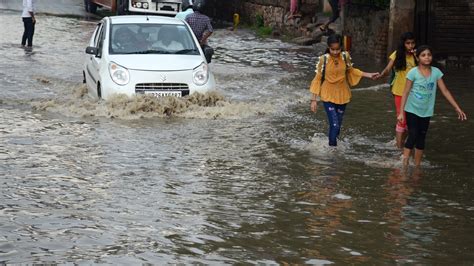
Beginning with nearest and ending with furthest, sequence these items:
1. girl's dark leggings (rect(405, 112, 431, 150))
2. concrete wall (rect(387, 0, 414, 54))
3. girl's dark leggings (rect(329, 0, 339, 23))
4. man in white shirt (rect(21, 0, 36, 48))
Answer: girl's dark leggings (rect(405, 112, 431, 150)) < concrete wall (rect(387, 0, 414, 54)) < man in white shirt (rect(21, 0, 36, 48)) < girl's dark leggings (rect(329, 0, 339, 23))

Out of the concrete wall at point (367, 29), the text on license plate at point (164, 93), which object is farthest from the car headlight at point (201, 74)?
the concrete wall at point (367, 29)

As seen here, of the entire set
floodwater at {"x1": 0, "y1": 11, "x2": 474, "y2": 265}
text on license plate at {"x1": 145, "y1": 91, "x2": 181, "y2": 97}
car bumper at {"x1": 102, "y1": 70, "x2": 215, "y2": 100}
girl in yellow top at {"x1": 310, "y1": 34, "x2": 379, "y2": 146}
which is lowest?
floodwater at {"x1": 0, "y1": 11, "x2": 474, "y2": 265}

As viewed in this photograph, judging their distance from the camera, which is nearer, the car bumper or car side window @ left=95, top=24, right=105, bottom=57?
the car bumper

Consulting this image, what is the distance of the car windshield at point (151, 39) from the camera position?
54.5ft

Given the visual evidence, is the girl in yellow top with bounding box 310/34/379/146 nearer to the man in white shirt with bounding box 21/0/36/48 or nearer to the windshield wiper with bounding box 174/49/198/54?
the windshield wiper with bounding box 174/49/198/54

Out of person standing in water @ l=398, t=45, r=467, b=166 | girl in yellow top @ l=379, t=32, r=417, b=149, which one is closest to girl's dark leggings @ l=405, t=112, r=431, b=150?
person standing in water @ l=398, t=45, r=467, b=166

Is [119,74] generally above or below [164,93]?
above

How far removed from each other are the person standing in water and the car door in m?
6.39

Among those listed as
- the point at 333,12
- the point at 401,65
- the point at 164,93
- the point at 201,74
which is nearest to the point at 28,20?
the point at 333,12

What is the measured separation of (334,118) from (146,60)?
14.0ft

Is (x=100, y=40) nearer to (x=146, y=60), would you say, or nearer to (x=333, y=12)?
Answer: (x=146, y=60)

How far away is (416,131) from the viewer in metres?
11.7

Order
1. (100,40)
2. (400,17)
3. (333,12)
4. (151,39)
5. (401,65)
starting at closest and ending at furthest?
(401,65) → (151,39) → (100,40) → (400,17) → (333,12)

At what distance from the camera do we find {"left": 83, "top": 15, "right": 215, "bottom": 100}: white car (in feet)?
51.8
